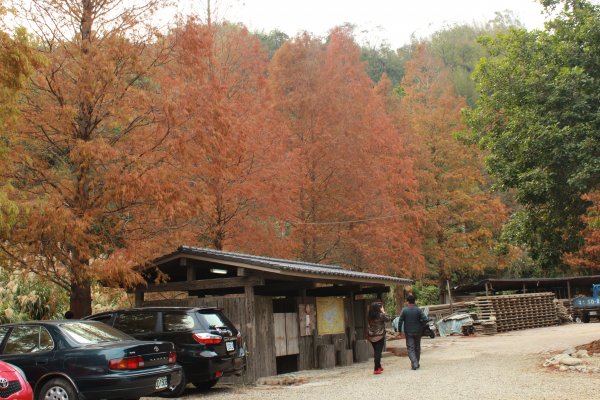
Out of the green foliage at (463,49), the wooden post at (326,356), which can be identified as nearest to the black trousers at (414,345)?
the wooden post at (326,356)

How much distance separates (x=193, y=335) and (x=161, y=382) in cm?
245

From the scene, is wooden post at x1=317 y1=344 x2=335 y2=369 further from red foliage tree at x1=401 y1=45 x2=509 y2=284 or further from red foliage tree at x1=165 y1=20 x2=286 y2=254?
red foliage tree at x1=401 y1=45 x2=509 y2=284

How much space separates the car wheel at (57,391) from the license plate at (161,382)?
1.17 metres

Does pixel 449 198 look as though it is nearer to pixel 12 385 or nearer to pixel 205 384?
pixel 205 384

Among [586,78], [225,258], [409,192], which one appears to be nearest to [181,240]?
[225,258]

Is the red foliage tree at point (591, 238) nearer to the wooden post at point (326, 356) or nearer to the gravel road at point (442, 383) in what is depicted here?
the gravel road at point (442, 383)

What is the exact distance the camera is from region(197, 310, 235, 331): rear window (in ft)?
40.6

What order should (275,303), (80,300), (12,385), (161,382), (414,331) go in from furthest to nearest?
1. (275,303)
2. (414,331)
3. (80,300)
4. (161,382)
5. (12,385)

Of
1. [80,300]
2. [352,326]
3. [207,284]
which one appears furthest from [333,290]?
[80,300]

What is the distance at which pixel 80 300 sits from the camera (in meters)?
13.5

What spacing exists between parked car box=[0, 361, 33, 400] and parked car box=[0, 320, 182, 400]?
4.69 feet

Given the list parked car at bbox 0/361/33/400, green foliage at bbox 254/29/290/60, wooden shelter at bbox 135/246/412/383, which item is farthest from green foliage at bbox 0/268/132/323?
green foliage at bbox 254/29/290/60

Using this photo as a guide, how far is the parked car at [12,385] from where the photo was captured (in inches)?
290

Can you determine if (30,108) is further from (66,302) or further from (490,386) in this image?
(490,386)
